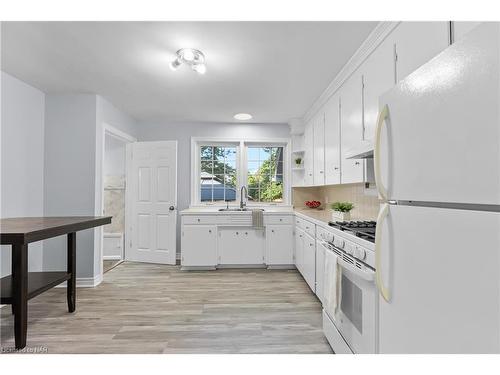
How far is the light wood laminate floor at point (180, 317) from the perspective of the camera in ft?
6.86

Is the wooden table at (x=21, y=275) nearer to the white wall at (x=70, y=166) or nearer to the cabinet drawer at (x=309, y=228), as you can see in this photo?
the white wall at (x=70, y=166)

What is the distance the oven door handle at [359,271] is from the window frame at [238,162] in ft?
10.3

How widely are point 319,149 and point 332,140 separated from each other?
21.0 inches

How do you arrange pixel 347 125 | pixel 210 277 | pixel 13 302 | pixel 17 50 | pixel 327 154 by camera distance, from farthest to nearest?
pixel 210 277 < pixel 327 154 < pixel 347 125 < pixel 17 50 < pixel 13 302

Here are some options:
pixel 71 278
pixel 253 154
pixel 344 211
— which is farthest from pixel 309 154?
pixel 71 278

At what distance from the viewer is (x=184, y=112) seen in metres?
4.27

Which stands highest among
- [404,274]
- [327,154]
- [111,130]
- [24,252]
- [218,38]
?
[218,38]

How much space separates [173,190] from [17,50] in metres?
2.49

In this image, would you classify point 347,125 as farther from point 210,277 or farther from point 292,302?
point 210,277

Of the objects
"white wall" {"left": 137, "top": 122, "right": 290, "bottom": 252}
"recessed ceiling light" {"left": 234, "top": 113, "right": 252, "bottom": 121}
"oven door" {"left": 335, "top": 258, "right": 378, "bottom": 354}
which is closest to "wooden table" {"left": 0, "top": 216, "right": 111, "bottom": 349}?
"oven door" {"left": 335, "top": 258, "right": 378, "bottom": 354}

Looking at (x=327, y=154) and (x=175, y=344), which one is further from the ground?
(x=327, y=154)

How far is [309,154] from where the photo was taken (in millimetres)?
4246

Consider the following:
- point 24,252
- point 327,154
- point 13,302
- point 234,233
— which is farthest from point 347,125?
point 13,302

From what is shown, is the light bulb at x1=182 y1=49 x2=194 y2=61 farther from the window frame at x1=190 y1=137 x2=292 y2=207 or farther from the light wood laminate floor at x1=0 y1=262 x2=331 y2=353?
the window frame at x1=190 y1=137 x2=292 y2=207
